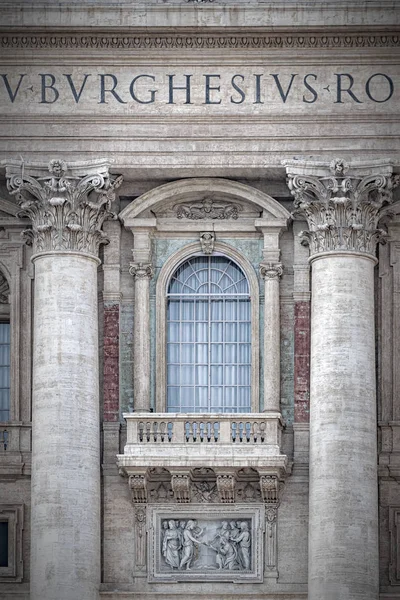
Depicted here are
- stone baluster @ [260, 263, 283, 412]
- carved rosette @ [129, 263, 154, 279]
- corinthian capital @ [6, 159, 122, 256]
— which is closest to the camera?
corinthian capital @ [6, 159, 122, 256]

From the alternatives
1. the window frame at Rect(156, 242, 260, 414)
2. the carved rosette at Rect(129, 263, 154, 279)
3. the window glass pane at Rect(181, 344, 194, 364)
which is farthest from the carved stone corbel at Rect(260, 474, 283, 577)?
the carved rosette at Rect(129, 263, 154, 279)

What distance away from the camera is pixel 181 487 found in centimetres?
6269

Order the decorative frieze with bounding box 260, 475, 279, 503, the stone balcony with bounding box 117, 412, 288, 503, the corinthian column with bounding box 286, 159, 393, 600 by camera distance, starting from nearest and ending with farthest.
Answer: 1. the corinthian column with bounding box 286, 159, 393, 600
2. the stone balcony with bounding box 117, 412, 288, 503
3. the decorative frieze with bounding box 260, 475, 279, 503

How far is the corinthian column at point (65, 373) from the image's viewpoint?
202ft

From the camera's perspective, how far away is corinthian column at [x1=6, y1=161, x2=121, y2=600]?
2421 inches

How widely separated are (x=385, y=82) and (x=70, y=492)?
11.3 meters

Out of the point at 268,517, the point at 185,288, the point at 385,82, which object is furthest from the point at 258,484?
the point at 385,82

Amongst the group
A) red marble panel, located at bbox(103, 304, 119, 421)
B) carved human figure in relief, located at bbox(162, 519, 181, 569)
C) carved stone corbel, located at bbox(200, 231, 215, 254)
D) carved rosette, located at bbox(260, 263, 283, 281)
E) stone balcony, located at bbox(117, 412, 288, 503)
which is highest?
carved stone corbel, located at bbox(200, 231, 215, 254)

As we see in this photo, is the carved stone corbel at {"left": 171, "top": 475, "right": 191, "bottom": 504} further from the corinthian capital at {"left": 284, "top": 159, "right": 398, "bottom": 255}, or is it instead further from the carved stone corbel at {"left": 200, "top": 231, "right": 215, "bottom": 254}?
the corinthian capital at {"left": 284, "top": 159, "right": 398, "bottom": 255}

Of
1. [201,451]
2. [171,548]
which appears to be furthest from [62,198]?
[171,548]

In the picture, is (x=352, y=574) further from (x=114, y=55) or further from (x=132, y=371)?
(x=114, y=55)

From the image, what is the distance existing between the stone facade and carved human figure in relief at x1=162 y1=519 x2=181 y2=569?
48mm

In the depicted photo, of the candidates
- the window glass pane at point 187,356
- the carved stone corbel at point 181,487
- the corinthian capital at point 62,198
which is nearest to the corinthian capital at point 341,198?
the window glass pane at point 187,356

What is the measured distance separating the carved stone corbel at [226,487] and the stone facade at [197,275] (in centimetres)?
5
